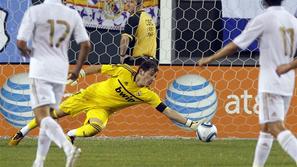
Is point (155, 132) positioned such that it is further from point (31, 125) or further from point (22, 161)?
point (22, 161)

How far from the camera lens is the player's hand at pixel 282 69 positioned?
26.7ft

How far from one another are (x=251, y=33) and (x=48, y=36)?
1861mm

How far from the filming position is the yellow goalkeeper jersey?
12375 millimetres

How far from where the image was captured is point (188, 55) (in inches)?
559

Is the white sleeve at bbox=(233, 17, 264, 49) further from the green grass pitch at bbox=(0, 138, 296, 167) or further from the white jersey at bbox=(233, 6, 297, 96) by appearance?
the green grass pitch at bbox=(0, 138, 296, 167)

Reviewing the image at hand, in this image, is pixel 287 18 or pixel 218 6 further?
pixel 218 6

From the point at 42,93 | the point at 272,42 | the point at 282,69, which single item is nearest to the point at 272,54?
the point at 272,42

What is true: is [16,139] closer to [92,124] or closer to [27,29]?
[92,124]

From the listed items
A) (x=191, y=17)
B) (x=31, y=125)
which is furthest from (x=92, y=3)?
(x=31, y=125)

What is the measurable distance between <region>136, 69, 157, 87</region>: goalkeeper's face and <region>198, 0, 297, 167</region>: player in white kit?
3804 mm

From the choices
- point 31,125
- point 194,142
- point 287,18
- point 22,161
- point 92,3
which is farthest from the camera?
point 92,3

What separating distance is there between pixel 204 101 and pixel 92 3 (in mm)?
2145

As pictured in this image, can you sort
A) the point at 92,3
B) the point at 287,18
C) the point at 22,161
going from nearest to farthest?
1. the point at 287,18
2. the point at 22,161
3. the point at 92,3

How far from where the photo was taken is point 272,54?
8367 mm
